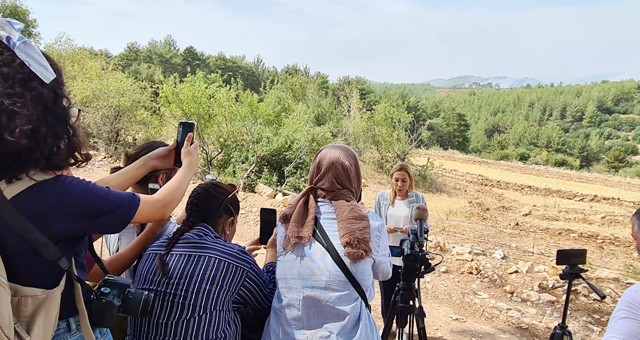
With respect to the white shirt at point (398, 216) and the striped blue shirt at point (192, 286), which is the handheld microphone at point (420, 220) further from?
the striped blue shirt at point (192, 286)

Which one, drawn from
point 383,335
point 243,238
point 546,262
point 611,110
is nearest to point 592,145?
point 611,110

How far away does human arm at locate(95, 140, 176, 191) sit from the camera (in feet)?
5.57

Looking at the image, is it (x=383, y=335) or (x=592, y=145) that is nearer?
(x=383, y=335)

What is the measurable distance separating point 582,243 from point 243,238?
797cm

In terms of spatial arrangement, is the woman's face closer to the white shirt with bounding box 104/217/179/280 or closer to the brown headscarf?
the brown headscarf

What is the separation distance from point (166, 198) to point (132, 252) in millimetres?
507

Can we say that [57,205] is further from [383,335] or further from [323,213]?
[383,335]

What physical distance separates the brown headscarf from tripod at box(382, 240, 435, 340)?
2.94 feet

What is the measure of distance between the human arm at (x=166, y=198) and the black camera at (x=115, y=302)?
0.89 ft

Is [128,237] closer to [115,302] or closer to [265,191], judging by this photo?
[115,302]

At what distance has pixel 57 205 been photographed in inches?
44.4

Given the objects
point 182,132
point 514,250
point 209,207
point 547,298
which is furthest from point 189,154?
point 514,250

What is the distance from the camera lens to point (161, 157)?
5.85ft

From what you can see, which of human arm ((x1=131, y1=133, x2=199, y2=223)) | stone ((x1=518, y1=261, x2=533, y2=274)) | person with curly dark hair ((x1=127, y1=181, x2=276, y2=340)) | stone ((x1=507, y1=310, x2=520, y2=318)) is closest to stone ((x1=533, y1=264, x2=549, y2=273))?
stone ((x1=518, y1=261, x2=533, y2=274))
